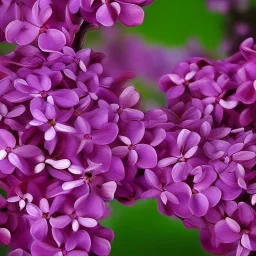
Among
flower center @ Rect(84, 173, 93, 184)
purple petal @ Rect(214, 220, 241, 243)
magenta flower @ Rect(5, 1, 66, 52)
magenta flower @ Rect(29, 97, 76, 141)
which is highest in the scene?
magenta flower @ Rect(5, 1, 66, 52)

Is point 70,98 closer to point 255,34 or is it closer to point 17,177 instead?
point 17,177

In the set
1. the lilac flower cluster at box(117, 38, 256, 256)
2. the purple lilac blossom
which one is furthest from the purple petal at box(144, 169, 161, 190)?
the purple lilac blossom

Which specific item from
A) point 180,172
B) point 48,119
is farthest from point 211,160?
point 48,119

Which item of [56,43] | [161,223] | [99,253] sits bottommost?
[161,223]

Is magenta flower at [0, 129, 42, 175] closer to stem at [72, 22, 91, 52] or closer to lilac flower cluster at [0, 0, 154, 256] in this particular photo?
lilac flower cluster at [0, 0, 154, 256]

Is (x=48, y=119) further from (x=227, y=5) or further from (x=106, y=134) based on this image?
(x=227, y=5)

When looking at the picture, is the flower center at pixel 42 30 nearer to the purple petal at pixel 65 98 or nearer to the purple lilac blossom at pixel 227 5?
the purple petal at pixel 65 98

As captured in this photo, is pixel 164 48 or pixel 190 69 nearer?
pixel 190 69

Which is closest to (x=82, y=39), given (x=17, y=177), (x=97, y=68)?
(x=97, y=68)
